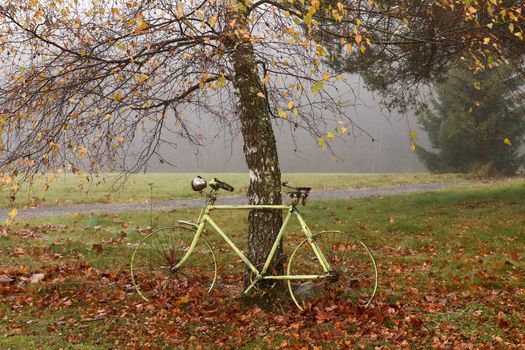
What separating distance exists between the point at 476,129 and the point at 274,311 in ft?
95.5

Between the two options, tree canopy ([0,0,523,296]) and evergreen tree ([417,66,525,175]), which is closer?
tree canopy ([0,0,523,296])

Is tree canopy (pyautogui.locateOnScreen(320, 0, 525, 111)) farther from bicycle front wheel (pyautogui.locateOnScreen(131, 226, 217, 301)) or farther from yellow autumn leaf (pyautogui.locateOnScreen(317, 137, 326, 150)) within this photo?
bicycle front wheel (pyautogui.locateOnScreen(131, 226, 217, 301))

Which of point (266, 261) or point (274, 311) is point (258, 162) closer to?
point (266, 261)

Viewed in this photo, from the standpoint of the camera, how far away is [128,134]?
8094mm

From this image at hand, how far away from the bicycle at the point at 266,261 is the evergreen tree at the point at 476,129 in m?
27.6

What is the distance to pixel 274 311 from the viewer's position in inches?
285

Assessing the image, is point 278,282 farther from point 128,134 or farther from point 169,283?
point 128,134

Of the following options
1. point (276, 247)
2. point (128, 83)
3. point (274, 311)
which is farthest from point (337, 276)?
point (128, 83)

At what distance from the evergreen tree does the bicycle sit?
27.6 m

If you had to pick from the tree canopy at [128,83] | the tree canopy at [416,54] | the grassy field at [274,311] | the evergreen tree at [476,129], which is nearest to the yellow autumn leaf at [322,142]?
the tree canopy at [128,83]

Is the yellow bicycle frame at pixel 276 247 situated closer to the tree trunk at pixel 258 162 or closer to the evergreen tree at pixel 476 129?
the tree trunk at pixel 258 162

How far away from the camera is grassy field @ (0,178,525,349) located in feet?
20.3

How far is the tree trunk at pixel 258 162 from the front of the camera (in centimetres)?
744

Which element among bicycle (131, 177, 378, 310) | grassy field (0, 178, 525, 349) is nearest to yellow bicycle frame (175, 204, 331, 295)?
bicycle (131, 177, 378, 310)
